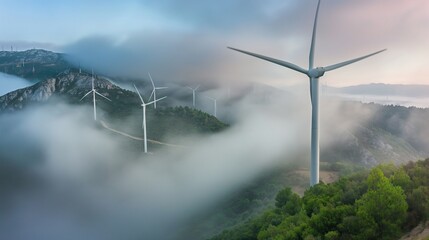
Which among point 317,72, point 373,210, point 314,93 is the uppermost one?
point 317,72

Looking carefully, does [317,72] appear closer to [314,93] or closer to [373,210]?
[314,93]

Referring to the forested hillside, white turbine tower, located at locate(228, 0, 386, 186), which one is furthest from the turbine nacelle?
the forested hillside

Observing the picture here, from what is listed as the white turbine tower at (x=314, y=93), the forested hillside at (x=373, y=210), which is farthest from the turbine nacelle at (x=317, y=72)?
the forested hillside at (x=373, y=210)

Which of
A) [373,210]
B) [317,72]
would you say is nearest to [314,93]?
[317,72]

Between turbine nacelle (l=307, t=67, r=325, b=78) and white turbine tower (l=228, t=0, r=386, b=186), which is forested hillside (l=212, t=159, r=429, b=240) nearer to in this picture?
white turbine tower (l=228, t=0, r=386, b=186)

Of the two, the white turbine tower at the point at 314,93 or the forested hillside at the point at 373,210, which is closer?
the forested hillside at the point at 373,210

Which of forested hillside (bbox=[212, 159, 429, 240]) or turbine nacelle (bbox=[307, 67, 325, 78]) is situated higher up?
turbine nacelle (bbox=[307, 67, 325, 78])

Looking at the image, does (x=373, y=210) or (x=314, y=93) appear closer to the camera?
(x=373, y=210)

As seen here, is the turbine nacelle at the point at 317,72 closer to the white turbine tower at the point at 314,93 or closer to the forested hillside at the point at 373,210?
the white turbine tower at the point at 314,93

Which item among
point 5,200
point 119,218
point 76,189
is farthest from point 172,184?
point 5,200

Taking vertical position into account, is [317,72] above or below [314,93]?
above

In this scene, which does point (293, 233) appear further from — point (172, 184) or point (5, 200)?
point (5, 200)
